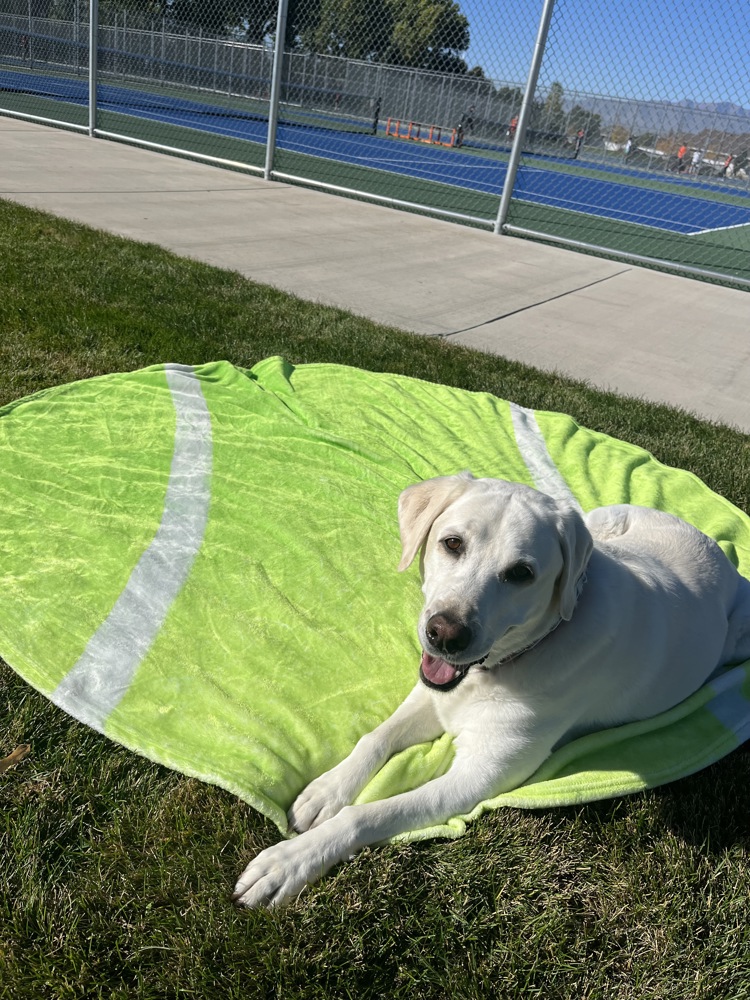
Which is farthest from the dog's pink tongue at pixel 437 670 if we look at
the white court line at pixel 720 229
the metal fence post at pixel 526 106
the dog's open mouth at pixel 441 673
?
the white court line at pixel 720 229

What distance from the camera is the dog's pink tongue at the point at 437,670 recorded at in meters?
2.69

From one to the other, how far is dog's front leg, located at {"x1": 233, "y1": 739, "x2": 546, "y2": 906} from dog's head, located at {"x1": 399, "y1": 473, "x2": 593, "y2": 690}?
0.31m

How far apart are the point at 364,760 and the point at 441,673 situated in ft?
1.40

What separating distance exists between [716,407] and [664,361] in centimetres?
117

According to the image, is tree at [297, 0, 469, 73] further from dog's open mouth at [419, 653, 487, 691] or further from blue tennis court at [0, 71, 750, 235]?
dog's open mouth at [419, 653, 487, 691]

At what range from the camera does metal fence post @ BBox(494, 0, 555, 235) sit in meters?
12.1

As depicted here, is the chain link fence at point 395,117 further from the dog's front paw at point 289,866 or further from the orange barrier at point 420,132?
the dog's front paw at point 289,866

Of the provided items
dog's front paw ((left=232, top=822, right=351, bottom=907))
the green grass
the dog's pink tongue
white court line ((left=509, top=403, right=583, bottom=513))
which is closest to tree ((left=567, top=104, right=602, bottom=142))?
white court line ((left=509, top=403, right=583, bottom=513))

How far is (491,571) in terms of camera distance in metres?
2.59

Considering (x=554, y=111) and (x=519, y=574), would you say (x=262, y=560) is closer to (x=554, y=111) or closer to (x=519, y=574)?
(x=519, y=574)

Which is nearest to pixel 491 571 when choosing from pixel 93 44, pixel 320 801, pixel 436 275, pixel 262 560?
pixel 320 801

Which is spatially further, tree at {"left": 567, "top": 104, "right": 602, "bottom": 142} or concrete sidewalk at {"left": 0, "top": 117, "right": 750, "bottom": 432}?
tree at {"left": 567, "top": 104, "right": 602, "bottom": 142}

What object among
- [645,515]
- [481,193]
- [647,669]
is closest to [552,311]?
[645,515]

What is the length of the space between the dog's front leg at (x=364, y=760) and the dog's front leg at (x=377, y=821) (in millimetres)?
114
